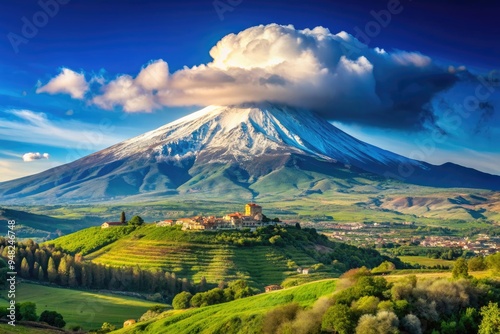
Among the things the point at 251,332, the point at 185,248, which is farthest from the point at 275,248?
the point at 251,332

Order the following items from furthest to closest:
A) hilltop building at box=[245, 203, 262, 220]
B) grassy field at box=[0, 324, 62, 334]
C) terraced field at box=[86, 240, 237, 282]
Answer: hilltop building at box=[245, 203, 262, 220] → terraced field at box=[86, 240, 237, 282] → grassy field at box=[0, 324, 62, 334]

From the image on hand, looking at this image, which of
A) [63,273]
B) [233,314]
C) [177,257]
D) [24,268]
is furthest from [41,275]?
[233,314]

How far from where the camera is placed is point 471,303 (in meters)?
30.8

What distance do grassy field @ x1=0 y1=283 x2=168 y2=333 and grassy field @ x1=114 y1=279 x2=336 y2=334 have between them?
58.1 feet

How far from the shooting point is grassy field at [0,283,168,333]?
58.8m

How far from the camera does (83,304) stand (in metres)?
66.0

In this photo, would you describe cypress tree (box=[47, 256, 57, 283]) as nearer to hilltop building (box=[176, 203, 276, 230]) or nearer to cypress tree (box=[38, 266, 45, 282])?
cypress tree (box=[38, 266, 45, 282])

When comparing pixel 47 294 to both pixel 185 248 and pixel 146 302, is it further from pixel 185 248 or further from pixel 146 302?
pixel 185 248

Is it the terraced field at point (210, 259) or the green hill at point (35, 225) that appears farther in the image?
the green hill at point (35, 225)

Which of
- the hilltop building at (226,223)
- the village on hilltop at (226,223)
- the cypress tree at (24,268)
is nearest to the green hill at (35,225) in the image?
the village on hilltop at (226,223)

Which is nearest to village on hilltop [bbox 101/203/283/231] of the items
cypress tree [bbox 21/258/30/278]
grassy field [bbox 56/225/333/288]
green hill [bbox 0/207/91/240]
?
grassy field [bbox 56/225/333/288]

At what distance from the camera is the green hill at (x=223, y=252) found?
279ft

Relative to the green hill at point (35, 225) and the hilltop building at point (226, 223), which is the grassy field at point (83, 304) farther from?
the green hill at point (35, 225)

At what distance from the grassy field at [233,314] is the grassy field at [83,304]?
58.1 feet
